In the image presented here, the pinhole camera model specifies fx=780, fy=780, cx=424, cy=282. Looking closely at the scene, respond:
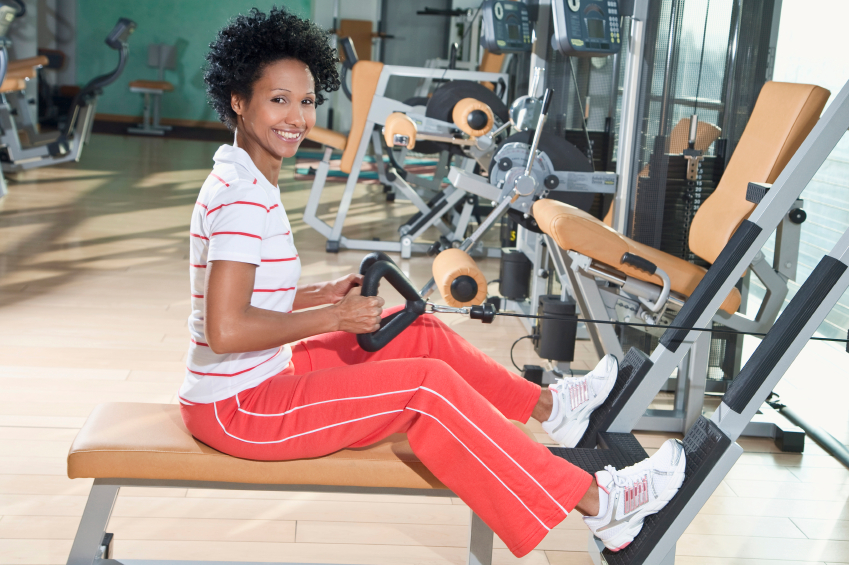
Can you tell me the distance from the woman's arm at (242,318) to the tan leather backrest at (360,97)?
3.24m

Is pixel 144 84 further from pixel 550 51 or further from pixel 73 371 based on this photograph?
pixel 73 371

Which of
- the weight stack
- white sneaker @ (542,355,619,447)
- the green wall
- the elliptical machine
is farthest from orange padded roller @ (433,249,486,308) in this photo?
the green wall

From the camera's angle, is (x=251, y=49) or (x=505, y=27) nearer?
(x=251, y=49)

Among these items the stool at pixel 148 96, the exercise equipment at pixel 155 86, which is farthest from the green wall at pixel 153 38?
the stool at pixel 148 96

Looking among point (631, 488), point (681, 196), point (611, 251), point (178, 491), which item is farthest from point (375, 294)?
point (681, 196)

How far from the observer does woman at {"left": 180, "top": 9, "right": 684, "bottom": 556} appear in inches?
48.2

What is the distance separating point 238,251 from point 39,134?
604cm

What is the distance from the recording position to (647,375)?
161 centimetres

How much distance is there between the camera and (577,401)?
1634mm

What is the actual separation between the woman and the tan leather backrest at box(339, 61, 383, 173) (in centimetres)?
300

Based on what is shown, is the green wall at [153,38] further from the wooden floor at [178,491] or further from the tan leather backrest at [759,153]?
the tan leather backrest at [759,153]

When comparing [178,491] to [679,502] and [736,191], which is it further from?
[736,191]

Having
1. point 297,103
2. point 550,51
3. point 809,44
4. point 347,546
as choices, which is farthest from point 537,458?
point 550,51

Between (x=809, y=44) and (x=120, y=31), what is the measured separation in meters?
5.74
